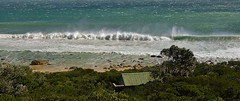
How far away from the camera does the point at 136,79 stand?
25047mm

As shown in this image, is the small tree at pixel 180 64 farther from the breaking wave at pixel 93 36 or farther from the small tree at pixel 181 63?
the breaking wave at pixel 93 36

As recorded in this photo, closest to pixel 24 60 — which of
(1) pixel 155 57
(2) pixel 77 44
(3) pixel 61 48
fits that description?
(3) pixel 61 48

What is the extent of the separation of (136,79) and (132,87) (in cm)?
88

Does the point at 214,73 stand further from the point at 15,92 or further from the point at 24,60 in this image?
the point at 24,60

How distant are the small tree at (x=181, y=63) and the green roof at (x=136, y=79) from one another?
1.47m

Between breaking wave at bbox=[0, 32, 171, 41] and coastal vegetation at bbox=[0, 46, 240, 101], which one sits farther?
breaking wave at bbox=[0, 32, 171, 41]

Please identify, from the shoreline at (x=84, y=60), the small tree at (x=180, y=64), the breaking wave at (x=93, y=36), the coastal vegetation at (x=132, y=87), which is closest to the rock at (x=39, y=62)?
the shoreline at (x=84, y=60)

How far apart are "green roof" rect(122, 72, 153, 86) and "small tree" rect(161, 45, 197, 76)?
1474 mm

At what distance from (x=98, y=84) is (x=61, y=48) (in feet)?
79.5

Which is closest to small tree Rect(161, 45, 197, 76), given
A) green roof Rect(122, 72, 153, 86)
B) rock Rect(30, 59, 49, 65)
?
green roof Rect(122, 72, 153, 86)

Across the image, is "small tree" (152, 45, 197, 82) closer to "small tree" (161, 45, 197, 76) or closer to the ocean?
"small tree" (161, 45, 197, 76)

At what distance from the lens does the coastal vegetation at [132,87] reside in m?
17.4

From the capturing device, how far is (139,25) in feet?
225

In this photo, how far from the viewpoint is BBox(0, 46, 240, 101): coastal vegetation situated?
17375 millimetres
